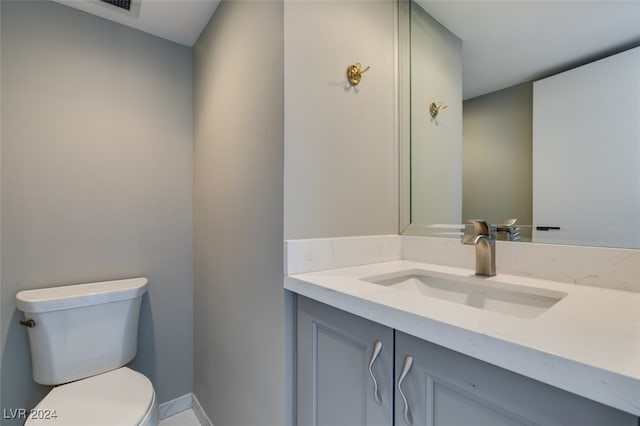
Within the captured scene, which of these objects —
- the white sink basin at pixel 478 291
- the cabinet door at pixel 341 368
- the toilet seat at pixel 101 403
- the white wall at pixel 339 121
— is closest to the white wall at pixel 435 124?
the white wall at pixel 339 121

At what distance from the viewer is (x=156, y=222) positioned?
164 centimetres

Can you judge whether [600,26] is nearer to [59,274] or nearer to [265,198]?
[265,198]

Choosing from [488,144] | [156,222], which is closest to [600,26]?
[488,144]

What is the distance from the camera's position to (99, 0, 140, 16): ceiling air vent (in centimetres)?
138

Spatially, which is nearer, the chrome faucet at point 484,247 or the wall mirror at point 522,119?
the wall mirror at point 522,119

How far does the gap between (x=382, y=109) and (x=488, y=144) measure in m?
0.43

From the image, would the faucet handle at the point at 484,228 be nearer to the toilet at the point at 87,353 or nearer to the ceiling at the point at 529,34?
the ceiling at the point at 529,34

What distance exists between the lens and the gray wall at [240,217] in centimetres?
99

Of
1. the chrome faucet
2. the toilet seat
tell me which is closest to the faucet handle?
the chrome faucet

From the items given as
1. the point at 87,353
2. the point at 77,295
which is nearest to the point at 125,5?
the point at 77,295

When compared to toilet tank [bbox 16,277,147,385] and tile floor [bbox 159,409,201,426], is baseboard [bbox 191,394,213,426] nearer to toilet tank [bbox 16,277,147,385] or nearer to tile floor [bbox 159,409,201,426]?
tile floor [bbox 159,409,201,426]

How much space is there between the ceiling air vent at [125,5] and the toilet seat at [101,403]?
68.0 inches

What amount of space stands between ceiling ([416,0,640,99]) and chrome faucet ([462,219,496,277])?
1.69ft

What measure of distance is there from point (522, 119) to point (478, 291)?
1.94 feet
